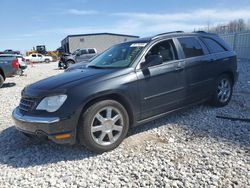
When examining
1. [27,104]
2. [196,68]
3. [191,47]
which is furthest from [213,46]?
[27,104]

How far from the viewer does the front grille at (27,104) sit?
3688 millimetres

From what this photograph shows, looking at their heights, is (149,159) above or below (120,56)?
below

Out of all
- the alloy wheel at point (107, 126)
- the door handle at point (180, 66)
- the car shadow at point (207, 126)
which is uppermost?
the door handle at point (180, 66)

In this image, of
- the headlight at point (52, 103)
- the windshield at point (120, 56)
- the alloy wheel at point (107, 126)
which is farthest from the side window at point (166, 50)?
the headlight at point (52, 103)

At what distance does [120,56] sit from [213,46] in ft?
7.22

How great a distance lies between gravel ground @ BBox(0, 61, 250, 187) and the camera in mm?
3020

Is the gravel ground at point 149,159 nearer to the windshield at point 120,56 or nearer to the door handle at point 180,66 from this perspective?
the door handle at point 180,66

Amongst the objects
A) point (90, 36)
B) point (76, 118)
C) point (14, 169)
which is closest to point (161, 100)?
point (76, 118)

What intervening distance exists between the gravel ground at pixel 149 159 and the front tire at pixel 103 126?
0.53ft

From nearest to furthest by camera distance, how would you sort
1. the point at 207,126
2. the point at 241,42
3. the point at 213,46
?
1. the point at 207,126
2. the point at 213,46
3. the point at 241,42

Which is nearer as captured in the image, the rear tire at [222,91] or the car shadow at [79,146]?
the car shadow at [79,146]

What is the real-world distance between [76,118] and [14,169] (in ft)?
3.63

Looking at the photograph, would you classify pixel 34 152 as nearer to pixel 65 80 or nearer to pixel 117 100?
pixel 65 80

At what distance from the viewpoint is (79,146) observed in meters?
4.03
